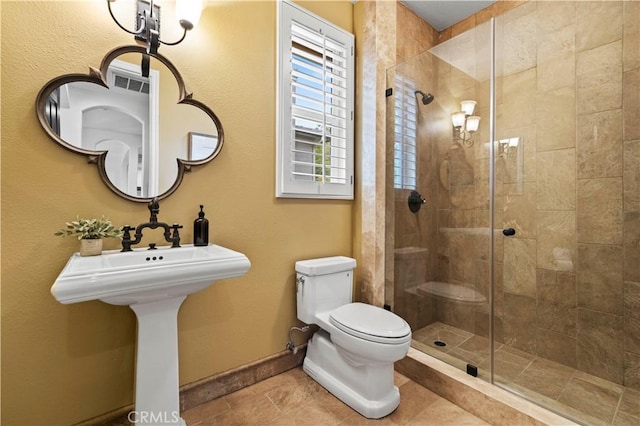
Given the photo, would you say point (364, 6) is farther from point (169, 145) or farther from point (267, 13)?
point (169, 145)

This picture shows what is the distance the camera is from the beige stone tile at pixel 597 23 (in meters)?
1.68

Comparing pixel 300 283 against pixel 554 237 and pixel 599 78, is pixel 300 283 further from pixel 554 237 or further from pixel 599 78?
pixel 599 78

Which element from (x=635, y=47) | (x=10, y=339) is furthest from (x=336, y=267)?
(x=635, y=47)

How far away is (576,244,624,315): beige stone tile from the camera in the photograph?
5.55 feet

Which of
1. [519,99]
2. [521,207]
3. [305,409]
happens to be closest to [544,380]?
[521,207]

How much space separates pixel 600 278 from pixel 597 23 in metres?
1.56

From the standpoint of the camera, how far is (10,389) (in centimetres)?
113

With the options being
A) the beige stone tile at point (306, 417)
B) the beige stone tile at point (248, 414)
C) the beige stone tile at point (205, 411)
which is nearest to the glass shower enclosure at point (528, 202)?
the beige stone tile at point (306, 417)

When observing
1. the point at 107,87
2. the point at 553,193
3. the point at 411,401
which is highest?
the point at 107,87

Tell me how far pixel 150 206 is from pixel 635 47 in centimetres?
277

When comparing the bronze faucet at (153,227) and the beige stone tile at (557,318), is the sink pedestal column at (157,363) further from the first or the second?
the beige stone tile at (557,318)

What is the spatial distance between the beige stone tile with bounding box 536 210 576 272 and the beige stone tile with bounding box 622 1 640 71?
2.96 ft

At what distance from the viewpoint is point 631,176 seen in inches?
64.1

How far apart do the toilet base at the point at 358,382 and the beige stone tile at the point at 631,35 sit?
2.20m
